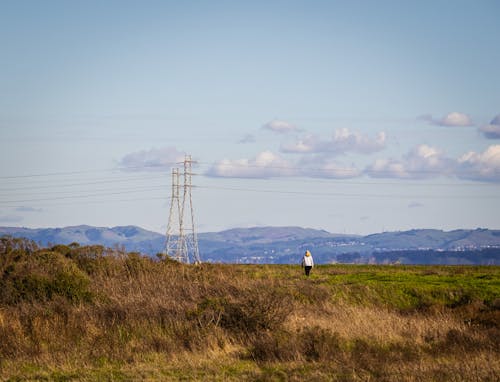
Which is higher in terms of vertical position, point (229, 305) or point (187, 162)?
point (187, 162)

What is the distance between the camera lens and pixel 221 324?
26.8m

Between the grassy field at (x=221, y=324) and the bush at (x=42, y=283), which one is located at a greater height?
the bush at (x=42, y=283)

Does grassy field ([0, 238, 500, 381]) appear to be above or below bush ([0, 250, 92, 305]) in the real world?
below

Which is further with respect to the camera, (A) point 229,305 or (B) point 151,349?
(A) point 229,305

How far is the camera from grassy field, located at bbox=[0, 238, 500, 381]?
21188 millimetres

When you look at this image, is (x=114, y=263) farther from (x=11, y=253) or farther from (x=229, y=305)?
(x=229, y=305)

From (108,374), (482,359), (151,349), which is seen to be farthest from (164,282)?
(482,359)

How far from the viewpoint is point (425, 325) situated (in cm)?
2744

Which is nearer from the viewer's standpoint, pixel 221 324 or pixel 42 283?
pixel 221 324

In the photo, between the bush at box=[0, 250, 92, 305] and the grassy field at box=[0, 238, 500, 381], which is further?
the bush at box=[0, 250, 92, 305]

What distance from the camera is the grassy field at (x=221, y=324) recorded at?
834 inches

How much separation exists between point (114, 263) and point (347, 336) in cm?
1462

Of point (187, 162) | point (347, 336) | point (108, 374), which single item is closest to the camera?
point (108, 374)

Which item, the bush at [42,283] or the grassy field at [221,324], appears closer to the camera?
the grassy field at [221,324]
